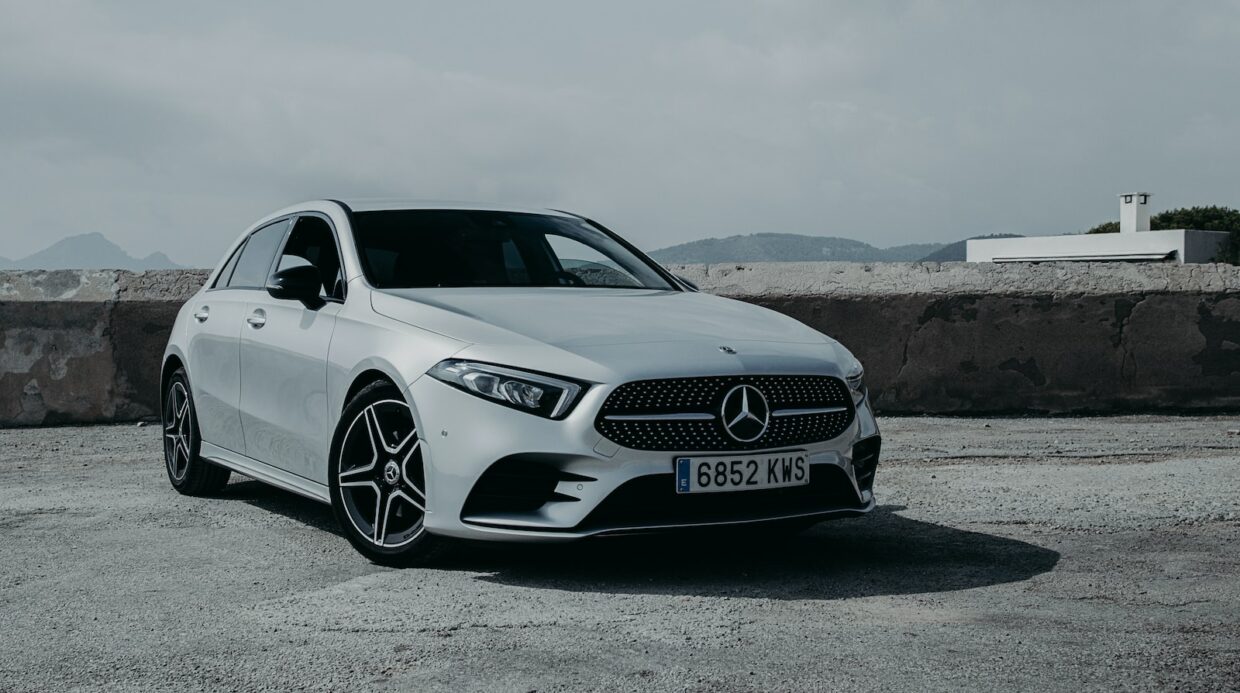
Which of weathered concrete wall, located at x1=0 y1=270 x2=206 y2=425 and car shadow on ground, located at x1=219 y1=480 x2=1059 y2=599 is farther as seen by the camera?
weathered concrete wall, located at x1=0 y1=270 x2=206 y2=425

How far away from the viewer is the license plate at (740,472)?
4.61 m

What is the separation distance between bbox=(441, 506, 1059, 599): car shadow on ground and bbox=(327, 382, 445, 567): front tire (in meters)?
0.19

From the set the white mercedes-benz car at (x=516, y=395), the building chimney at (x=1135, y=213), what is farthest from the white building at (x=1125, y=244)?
the white mercedes-benz car at (x=516, y=395)

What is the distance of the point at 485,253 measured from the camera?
5961mm

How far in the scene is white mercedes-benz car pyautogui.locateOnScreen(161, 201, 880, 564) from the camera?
4586mm

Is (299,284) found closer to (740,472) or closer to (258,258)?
(258,258)

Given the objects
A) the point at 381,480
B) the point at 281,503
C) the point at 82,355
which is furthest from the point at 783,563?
the point at 82,355

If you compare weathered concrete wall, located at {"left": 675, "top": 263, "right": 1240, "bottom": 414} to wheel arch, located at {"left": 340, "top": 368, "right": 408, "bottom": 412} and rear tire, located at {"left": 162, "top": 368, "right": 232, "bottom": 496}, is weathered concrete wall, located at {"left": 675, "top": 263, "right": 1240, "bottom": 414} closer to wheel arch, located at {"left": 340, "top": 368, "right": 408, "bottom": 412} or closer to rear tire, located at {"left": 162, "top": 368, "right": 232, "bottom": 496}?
rear tire, located at {"left": 162, "top": 368, "right": 232, "bottom": 496}

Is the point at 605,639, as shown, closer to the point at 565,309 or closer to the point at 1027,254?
the point at 565,309

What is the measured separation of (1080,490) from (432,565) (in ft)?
11.2

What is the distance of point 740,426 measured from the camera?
4.70 m

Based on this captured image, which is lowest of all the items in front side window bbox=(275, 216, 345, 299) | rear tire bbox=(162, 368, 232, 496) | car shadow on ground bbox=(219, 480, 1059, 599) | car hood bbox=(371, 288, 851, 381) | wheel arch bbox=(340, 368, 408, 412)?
car shadow on ground bbox=(219, 480, 1059, 599)

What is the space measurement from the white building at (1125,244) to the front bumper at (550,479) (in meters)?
66.1

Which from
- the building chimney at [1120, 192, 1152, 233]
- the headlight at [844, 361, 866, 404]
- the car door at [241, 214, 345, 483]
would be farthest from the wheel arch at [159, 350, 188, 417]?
the building chimney at [1120, 192, 1152, 233]
